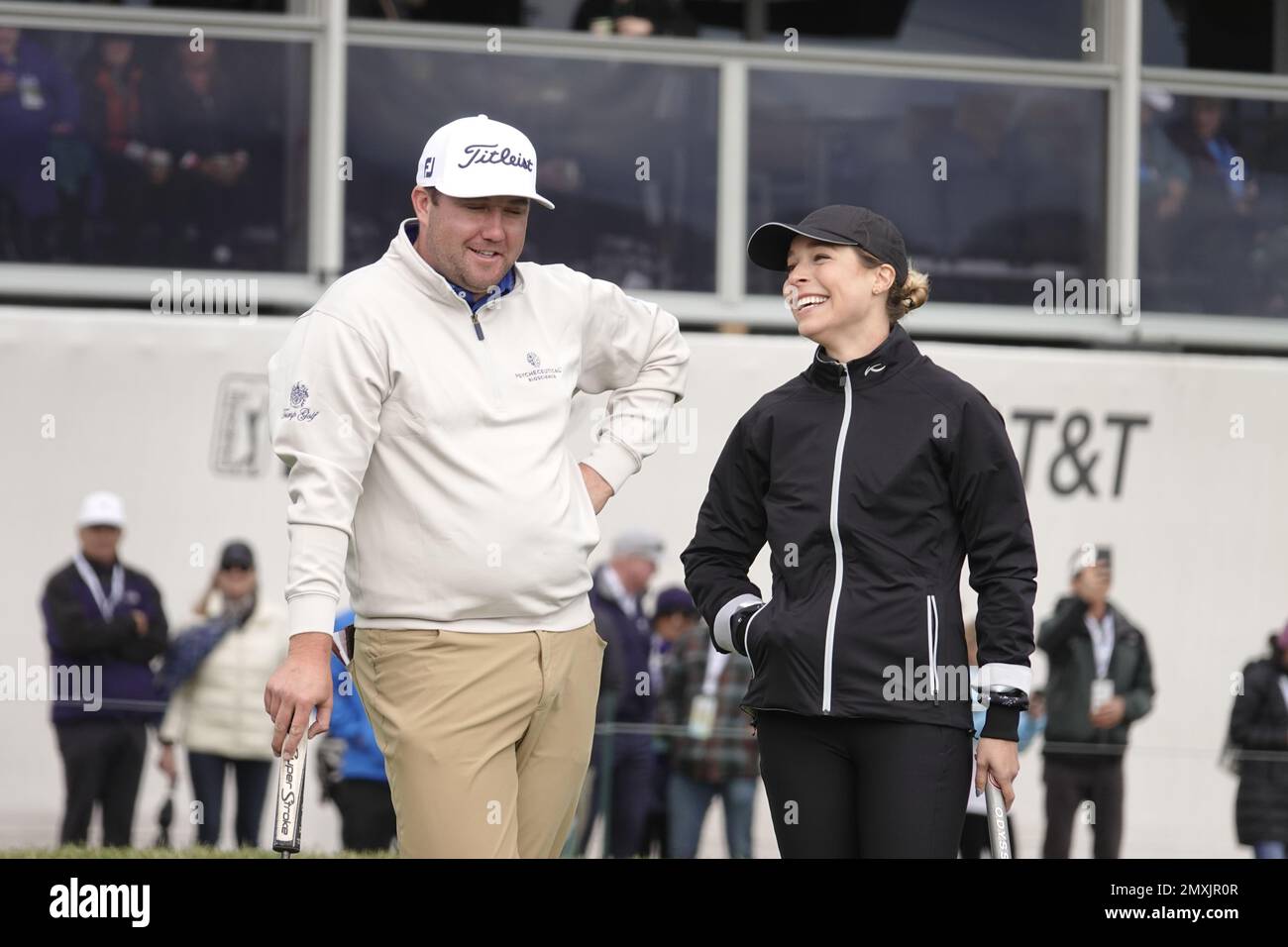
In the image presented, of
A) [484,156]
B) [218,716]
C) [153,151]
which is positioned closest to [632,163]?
[153,151]

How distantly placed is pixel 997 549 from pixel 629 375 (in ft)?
3.58

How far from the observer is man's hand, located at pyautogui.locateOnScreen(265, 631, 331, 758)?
4.09 metres

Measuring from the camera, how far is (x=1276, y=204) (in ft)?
39.2

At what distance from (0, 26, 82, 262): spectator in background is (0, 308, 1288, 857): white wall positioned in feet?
1.50

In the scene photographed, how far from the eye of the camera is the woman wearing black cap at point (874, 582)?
13.9 feet

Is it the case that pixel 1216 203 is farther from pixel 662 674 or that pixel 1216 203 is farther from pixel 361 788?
pixel 361 788

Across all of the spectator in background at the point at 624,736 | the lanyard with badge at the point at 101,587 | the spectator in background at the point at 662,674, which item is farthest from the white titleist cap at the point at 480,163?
the lanyard with badge at the point at 101,587

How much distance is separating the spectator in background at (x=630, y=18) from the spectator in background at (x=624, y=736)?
3212 millimetres

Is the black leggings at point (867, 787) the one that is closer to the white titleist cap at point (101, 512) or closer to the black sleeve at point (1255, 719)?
the white titleist cap at point (101, 512)

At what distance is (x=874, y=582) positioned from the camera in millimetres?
4281

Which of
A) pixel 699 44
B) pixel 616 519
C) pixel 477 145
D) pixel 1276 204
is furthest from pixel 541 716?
pixel 1276 204
